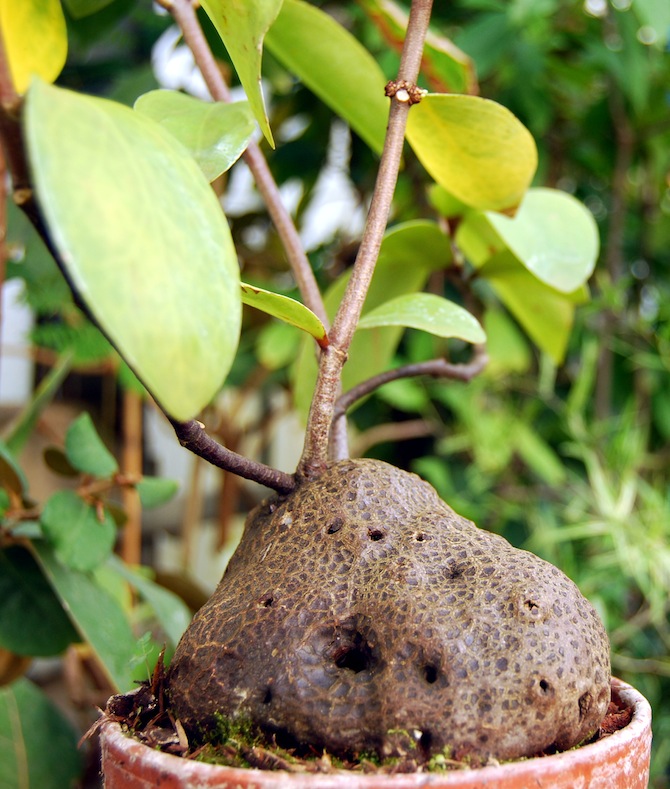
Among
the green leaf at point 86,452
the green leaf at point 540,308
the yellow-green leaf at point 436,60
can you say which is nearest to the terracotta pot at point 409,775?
the green leaf at point 86,452

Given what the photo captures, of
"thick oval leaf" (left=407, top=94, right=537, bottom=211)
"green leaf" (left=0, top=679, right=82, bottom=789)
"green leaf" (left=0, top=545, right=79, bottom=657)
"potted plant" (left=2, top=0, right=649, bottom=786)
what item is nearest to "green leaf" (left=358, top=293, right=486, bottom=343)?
"potted plant" (left=2, top=0, right=649, bottom=786)

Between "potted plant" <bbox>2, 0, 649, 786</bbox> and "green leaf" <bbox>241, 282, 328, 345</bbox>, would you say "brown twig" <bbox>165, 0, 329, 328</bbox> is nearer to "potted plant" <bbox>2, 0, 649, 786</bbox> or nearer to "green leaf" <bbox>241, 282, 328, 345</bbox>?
"potted plant" <bbox>2, 0, 649, 786</bbox>

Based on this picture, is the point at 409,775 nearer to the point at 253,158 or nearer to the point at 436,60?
the point at 253,158

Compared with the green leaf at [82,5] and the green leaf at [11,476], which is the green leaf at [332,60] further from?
the green leaf at [11,476]

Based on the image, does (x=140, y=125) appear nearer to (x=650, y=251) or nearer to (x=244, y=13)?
(x=244, y=13)

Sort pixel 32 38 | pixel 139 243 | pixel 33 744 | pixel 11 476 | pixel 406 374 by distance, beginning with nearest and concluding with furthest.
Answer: pixel 139 243 → pixel 32 38 → pixel 406 374 → pixel 11 476 → pixel 33 744

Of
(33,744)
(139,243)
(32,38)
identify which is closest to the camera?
(139,243)

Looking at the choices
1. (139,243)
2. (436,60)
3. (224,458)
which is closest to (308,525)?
(224,458)
